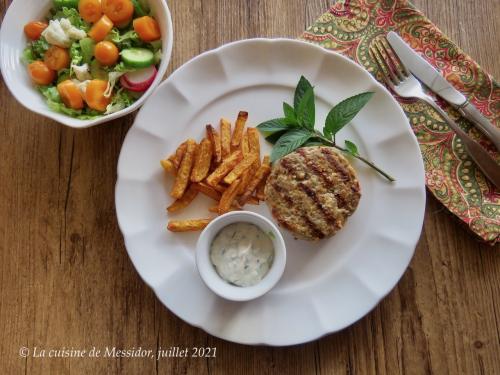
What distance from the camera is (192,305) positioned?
239 centimetres

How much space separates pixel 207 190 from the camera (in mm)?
2387

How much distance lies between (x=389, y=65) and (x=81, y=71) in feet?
5.37

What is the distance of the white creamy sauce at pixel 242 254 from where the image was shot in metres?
2.22

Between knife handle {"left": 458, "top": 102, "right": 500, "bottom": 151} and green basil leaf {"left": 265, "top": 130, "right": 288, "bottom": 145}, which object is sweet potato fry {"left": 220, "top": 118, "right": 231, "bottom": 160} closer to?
green basil leaf {"left": 265, "top": 130, "right": 288, "bottom": 145}

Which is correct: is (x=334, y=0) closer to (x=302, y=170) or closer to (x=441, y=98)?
(x=441, y=98)

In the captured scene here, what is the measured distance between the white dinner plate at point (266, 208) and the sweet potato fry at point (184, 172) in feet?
0.43

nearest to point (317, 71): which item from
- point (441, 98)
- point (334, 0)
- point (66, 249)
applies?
point (334, 0)

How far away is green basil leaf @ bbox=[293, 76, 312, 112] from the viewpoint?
2396 mm

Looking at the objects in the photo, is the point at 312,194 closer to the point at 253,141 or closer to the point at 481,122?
the point at 253,141

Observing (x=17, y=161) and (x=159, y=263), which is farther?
(x=17, y=161)

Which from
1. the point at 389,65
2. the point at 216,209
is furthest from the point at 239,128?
the point at 389,65

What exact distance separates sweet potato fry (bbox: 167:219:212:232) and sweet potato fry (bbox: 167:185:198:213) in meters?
0.08

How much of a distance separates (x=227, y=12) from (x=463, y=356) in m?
2.32

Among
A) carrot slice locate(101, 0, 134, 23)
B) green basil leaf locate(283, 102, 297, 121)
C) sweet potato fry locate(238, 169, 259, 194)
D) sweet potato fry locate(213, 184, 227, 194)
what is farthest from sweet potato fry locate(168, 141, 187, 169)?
carrot slice locate(101, 0, 134, 23)
